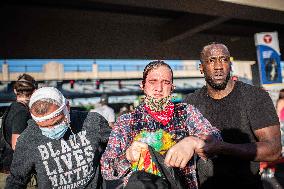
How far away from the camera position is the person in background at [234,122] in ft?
7.55

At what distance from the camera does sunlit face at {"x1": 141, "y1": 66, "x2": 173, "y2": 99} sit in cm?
211

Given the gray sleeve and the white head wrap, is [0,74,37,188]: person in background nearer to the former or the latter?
the gray sleeve

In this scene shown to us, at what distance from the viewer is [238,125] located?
7.96 ft

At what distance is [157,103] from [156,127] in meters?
0.17

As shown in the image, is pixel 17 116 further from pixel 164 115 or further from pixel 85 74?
pixel 85 74

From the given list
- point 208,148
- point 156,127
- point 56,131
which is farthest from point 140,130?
point 56,131

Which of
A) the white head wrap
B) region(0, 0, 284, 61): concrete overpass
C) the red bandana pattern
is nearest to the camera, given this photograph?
the red bandana pattern

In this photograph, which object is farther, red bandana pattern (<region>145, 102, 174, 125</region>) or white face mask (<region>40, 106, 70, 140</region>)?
white face mask (<region>40, 106, 70, 140</region>)

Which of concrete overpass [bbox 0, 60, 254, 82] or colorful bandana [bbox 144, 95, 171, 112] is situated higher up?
concrete overpass [bbox 0, 60, 254, 82]

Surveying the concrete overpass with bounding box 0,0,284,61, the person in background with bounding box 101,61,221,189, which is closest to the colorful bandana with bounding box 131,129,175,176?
the person in background with bounding box 101,61,221,189

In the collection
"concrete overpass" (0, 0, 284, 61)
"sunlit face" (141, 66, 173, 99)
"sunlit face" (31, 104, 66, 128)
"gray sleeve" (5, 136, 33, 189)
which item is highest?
"concrete overpass" (0, 0, 284, 61)

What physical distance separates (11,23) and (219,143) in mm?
9641

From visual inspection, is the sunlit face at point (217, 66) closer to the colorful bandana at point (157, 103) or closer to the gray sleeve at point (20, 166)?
the colorful bandana at point (157, 103)

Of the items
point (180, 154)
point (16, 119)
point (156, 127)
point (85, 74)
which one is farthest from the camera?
point (85, 74)
